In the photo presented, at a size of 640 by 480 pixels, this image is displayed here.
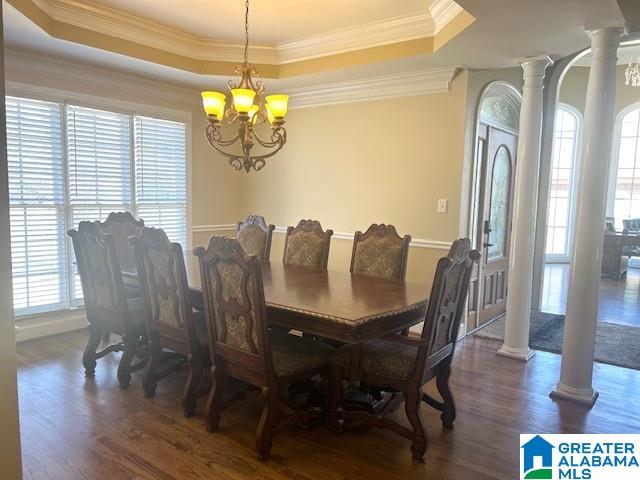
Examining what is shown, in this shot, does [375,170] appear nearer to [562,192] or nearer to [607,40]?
[607,40]

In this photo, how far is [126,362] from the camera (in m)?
3.24

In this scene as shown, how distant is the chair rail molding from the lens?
14.3ft

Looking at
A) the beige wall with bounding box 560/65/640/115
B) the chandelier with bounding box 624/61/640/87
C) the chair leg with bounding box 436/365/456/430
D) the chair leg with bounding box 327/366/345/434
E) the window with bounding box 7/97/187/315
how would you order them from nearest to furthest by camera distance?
1. the chair leg with bounding box 327/366/345/434
2. the chair leg with bounding box 436/365/456/430
3. the window with bounding box 7/97/187/315
4. the chandelier with bounding box 624/61/640/87
5. the beige wall with bounding box 560/65/640/115

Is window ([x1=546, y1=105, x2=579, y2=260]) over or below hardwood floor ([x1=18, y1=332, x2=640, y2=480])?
over

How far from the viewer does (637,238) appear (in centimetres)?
743

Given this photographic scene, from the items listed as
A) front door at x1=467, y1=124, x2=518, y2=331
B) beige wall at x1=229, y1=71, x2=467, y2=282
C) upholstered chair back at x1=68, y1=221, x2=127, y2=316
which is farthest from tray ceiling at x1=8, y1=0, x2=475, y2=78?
upholstered chair back at x1=68, y1=221, x2=127, y2=316

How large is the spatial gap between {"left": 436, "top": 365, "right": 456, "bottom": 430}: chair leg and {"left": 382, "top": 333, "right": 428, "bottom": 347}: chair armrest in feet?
1.33

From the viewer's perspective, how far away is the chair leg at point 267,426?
2.40 m

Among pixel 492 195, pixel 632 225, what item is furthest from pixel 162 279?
pixel 632 225

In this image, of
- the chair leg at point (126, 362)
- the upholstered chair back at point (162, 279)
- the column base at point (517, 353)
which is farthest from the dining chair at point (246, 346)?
the column base at point (517, 353)

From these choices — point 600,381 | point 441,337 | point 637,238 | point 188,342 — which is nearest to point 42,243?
point 188,342

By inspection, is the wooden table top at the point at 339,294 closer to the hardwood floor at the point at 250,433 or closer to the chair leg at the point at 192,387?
the chair leg at the point at 192,387

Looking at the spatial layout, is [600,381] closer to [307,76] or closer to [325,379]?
[325,379]

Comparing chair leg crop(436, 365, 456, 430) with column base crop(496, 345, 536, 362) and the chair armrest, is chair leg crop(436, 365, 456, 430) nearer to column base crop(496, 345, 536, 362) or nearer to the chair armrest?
the chair armrest
